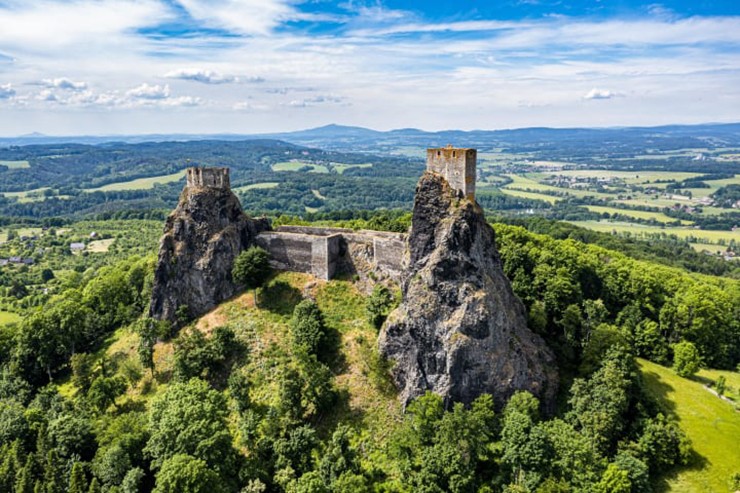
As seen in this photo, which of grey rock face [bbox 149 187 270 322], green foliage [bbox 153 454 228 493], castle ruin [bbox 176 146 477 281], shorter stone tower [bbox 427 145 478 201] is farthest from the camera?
grey rock face [bbox 149 187 270 322]

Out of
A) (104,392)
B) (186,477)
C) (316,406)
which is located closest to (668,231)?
(316,406)

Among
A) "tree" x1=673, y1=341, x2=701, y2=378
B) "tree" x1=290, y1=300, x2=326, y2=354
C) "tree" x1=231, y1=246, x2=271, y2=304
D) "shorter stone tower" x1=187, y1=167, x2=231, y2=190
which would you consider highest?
"shorter stone tower" x1=187, y1=167, x2=231, y2=190

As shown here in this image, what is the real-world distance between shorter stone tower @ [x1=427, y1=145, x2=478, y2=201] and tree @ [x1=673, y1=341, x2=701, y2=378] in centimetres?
3094

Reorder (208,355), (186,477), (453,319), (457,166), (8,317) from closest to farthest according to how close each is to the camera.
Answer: (186,477) < (453,319) < (457,166) < (208,355) < (8,317)

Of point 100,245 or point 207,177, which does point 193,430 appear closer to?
point 207,177

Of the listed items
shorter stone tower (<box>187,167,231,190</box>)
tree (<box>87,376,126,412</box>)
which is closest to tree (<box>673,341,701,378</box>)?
shorter stone tower (<box>187,167,231,190</box>)

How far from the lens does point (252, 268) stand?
2035 inches

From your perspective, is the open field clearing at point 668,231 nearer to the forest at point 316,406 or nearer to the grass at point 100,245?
the forest at point 316,406

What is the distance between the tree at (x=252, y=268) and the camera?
51.8 meters

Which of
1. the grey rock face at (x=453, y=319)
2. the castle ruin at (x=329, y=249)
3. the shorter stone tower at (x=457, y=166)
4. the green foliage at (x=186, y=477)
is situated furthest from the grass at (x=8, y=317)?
the shorter stone tower at (x=457, y=166)

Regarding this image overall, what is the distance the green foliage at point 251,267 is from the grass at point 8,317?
58.4 metres

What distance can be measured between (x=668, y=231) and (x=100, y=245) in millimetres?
196594

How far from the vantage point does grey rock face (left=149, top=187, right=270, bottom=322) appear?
54.5 m

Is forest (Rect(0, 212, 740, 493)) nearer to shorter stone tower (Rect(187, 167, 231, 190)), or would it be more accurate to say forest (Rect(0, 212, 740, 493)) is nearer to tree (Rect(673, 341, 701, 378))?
tree (Rect(673, 341, 701, 378))
